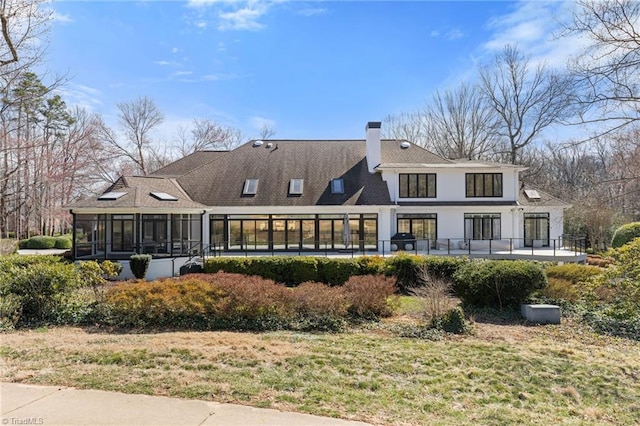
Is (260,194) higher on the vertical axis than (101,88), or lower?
lower

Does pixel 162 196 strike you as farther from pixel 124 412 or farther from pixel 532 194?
pixel 532 194

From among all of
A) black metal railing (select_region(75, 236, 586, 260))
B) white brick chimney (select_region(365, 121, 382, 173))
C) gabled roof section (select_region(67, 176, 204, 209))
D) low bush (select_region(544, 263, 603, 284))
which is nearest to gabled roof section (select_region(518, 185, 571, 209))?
black metal railing (select_region(75, 236, 586, 260))

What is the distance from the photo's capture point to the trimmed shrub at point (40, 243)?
33.3 meters

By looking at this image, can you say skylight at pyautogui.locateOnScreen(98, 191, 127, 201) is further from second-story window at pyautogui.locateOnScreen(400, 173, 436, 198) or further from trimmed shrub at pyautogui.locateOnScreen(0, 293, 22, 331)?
second-story window at pyautogui.locateOnScreen(400, 173, 436, 198)

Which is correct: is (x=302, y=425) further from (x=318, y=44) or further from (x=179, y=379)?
(x=318, y=44)

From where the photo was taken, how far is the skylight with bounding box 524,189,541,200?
26.6 m

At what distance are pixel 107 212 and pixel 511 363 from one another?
19069 millimetres

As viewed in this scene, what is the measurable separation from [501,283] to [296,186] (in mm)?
16393

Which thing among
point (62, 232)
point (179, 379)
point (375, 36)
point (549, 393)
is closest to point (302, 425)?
point (179, 379)

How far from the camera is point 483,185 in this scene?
25828 mm

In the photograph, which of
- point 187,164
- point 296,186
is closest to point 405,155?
point 296,186

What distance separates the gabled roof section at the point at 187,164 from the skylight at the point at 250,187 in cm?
419

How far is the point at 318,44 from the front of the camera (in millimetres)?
14398

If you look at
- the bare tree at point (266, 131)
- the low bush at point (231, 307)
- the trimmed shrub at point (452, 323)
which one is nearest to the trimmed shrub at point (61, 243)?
the bare tree at point (266, 131)
